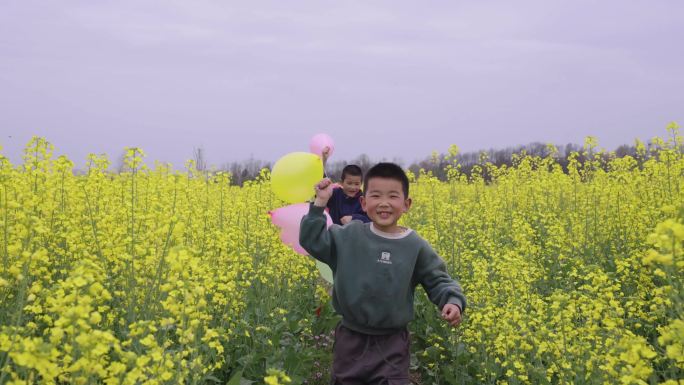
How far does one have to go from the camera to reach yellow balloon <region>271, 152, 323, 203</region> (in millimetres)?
4582

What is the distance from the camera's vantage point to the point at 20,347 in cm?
177

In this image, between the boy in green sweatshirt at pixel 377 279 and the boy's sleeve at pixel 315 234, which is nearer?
the boy in green sweatshirt at pixel 377 279

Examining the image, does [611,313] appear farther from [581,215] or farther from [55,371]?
[581,215]

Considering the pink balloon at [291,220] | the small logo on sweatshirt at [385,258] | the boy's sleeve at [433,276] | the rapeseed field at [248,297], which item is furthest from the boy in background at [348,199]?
the small logo on sweatshirt at [385,258]

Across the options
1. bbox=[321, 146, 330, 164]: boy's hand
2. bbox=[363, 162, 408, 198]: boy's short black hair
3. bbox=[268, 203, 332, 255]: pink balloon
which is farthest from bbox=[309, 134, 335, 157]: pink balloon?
bbox=[363, 162, 408, 198]: boy's short black hair

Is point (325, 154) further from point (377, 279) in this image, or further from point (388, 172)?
point (377, 279)

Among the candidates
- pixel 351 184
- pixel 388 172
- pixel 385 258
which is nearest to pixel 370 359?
pixel 385 258

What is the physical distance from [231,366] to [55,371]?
2523 mm

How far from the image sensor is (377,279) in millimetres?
2760

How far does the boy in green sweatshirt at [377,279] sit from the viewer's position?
274 cm

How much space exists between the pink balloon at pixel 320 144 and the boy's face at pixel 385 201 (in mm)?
2736

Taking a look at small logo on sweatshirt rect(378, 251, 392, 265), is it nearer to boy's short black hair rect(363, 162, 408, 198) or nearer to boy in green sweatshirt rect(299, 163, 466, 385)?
boy in green sweatshirt rect(299, 163, 466, 385)

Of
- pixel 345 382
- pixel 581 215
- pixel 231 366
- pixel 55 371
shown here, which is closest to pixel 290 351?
pixel 231 366

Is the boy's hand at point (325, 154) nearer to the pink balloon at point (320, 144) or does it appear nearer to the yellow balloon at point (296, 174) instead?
the pink balloon at point (320, 144)
